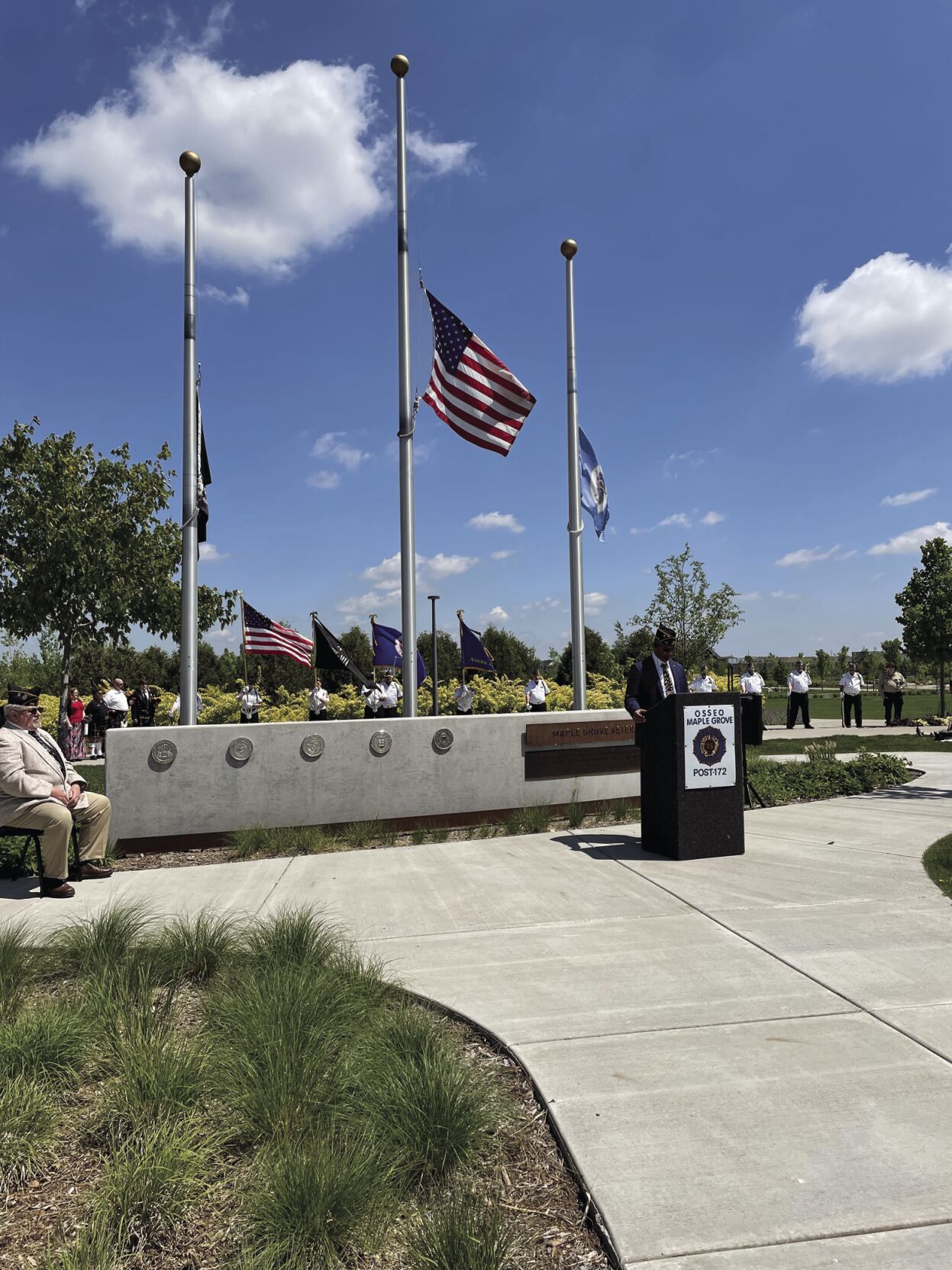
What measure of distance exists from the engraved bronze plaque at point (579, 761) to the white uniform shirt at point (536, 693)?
Answer: 378 inches

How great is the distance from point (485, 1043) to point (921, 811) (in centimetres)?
753

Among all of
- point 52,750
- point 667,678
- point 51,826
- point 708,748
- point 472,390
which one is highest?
point 472,390

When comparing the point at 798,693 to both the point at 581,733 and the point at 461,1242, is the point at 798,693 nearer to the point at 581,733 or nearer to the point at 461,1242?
the point at 581,733

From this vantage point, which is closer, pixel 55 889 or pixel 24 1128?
pixel 24 1128

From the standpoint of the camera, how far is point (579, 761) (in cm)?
985

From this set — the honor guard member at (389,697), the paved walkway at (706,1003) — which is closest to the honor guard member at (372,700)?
the honor guard member at (389,697)

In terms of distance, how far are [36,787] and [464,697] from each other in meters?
14.9

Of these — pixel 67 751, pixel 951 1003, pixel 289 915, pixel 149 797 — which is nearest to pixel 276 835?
pixel 149 797

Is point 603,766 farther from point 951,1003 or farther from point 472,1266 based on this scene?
point 472,1266

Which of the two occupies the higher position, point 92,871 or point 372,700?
point 372,700

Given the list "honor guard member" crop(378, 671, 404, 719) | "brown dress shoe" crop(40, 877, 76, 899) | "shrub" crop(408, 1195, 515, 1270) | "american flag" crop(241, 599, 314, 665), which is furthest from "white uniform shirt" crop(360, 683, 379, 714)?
"shrub" crop(408, 1195, 515, 1270)

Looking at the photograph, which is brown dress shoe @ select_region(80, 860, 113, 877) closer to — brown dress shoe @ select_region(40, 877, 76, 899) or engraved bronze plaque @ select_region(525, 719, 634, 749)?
brown dress shoe @ select_region(40, 877, 76, 899)

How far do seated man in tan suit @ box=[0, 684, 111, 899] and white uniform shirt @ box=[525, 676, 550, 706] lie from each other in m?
13.8

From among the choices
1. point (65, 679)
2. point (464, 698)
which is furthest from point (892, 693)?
point (65, 679)
